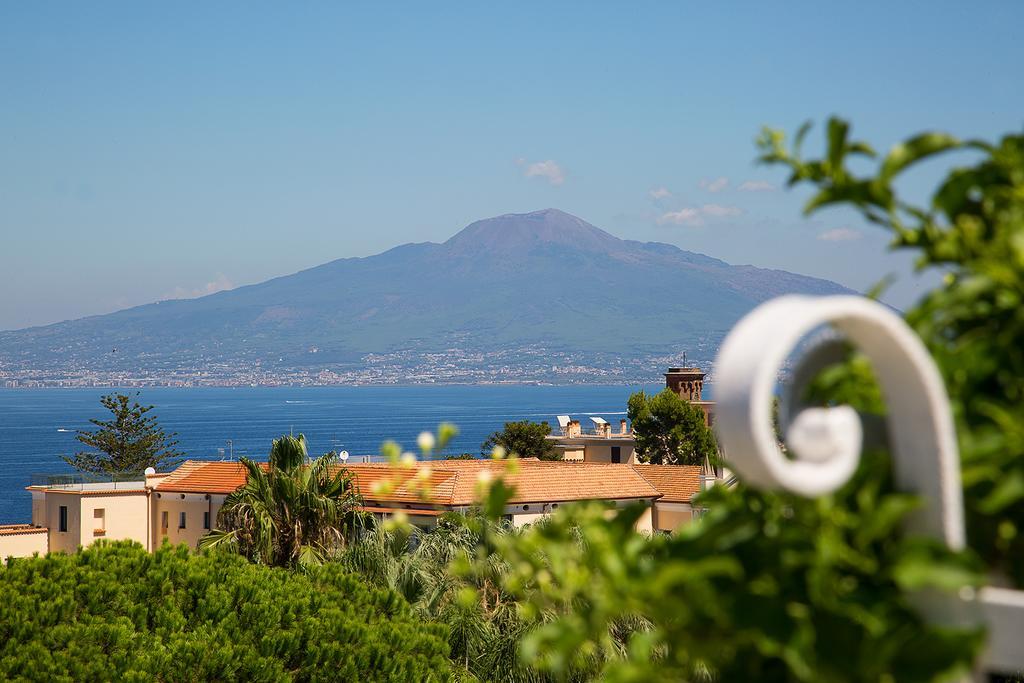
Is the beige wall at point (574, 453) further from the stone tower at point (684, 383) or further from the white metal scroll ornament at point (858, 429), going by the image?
the white metal scroll ornament at point (858, 429)

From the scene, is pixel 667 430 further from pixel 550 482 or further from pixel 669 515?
pixel 550 482

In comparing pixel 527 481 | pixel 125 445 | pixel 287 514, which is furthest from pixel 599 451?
pixel 287 514

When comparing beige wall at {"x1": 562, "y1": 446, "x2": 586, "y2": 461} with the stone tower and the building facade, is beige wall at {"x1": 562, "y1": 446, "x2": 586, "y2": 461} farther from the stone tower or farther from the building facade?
the building facade

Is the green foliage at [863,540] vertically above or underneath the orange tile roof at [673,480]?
above

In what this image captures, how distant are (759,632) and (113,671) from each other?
49.7 ft

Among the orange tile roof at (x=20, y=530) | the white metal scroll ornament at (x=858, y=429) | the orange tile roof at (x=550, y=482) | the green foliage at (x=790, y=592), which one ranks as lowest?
the orange tile roof at (x=20, y=530)

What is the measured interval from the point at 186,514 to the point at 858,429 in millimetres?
38715

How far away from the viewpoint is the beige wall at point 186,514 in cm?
3788

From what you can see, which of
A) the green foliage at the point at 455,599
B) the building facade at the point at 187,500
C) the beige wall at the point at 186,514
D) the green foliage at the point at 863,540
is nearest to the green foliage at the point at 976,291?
the green foliage at the point at 863,540

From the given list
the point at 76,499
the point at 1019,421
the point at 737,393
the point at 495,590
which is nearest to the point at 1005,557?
the point at 1019,421

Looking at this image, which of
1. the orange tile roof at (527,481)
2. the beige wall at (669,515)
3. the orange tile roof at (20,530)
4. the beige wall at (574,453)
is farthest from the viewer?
the beige wall at (574,453)

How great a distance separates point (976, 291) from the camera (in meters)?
1.69

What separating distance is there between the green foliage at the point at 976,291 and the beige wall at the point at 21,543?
37.6 m

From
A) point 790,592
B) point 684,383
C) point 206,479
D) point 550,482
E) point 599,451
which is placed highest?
point 790,592
